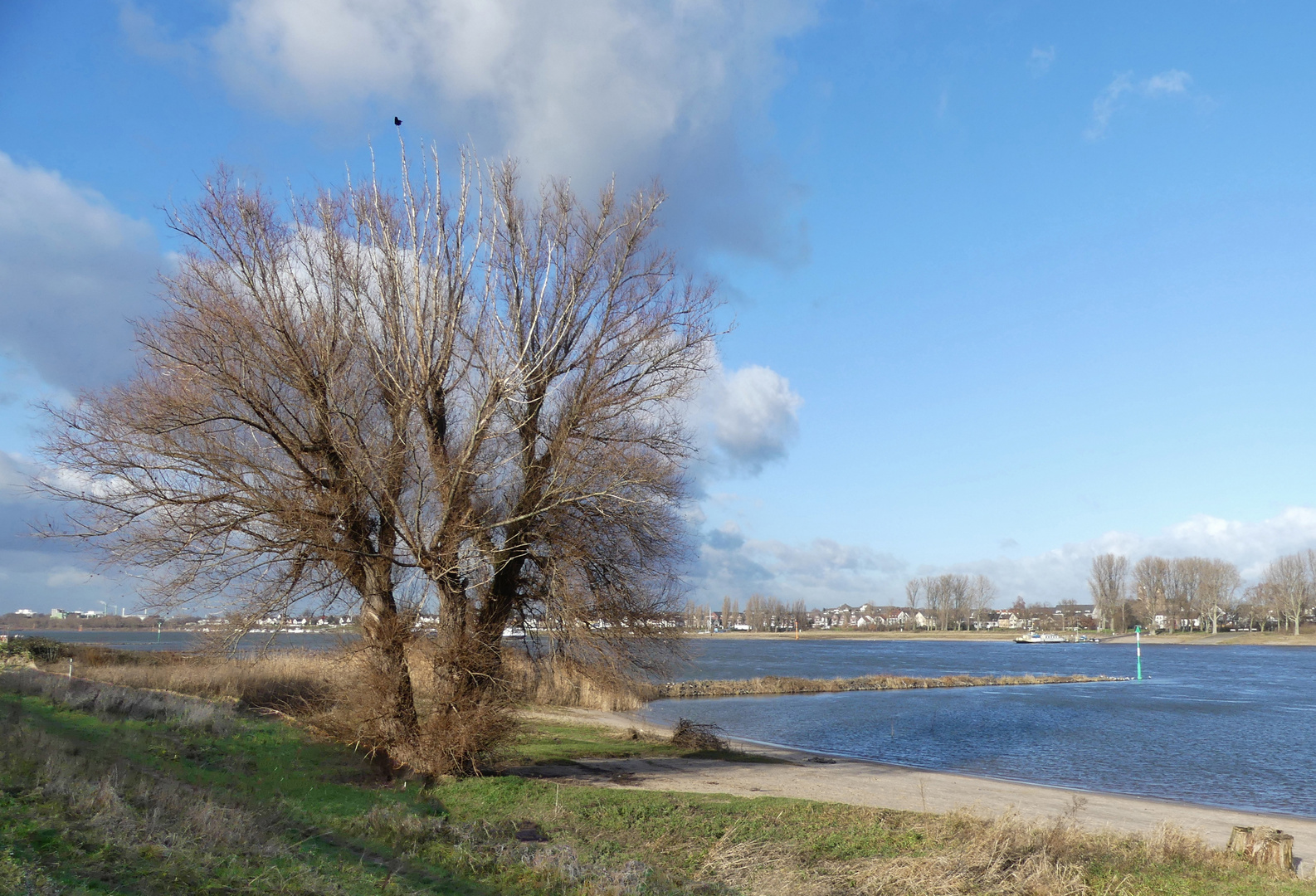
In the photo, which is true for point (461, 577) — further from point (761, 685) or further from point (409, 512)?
point (761, 685)

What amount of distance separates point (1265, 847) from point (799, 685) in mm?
38599

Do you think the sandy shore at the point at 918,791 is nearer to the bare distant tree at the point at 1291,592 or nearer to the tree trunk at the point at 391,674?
the tree trunk at the point at 391,674

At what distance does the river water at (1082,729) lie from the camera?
25719mm

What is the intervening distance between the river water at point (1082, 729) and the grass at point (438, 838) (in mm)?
6504

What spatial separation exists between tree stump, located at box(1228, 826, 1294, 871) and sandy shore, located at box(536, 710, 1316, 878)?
1788 mm

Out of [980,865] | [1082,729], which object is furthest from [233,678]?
[1082,729]

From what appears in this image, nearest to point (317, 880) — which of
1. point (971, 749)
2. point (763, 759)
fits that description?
point (763, 759)

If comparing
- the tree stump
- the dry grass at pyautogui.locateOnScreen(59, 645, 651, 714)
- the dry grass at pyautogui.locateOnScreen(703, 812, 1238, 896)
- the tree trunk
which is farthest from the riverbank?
the dry grass at pyautogui.locateOnScreen(703, 812, 1238, 896)

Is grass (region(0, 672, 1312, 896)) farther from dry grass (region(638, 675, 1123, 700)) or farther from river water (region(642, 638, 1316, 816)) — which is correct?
dry grass (region(638, 675, 1123, 700))

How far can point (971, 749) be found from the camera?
100 ft

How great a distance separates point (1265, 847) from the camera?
12.9m

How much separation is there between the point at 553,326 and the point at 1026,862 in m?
12.4

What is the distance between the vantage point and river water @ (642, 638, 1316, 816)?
2572 centimetres

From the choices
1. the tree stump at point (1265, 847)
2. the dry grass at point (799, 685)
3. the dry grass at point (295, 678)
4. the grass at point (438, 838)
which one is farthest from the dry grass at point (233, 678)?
the tree stump at point (1265, 847)
